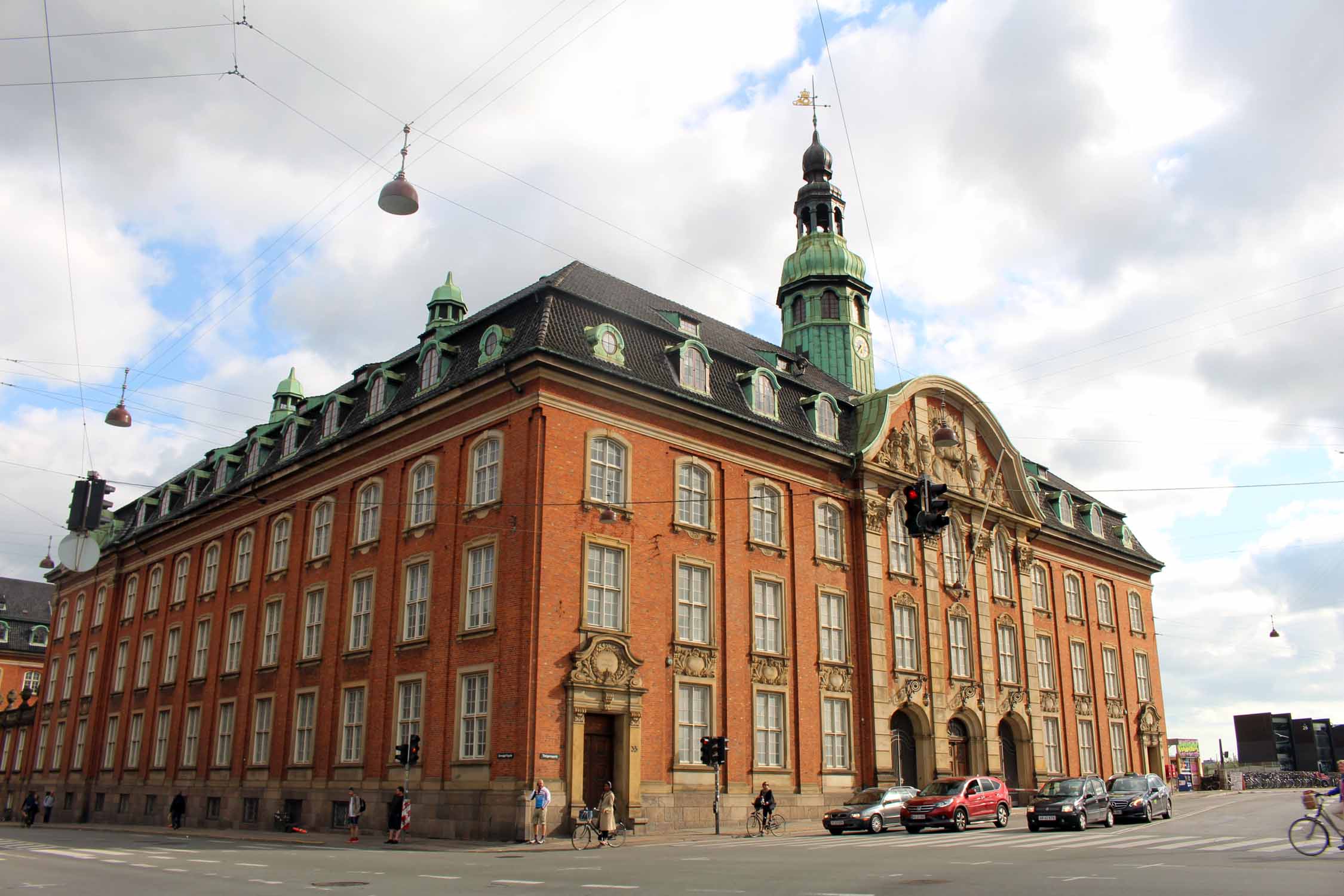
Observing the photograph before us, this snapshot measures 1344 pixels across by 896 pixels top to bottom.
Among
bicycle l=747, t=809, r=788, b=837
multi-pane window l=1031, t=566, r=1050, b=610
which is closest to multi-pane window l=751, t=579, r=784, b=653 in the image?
bicycle l=747, t=809, r=788, b=837

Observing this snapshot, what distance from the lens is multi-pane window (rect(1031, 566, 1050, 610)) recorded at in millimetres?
49719

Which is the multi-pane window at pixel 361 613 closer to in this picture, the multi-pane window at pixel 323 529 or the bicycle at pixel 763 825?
the multi-pane window at pixel 323 529

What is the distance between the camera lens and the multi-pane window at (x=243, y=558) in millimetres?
42812

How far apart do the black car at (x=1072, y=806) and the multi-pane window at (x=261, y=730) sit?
25.5 meters

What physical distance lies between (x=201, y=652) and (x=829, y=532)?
2631 centimetres

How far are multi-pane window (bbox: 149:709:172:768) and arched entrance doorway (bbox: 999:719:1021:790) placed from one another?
3469 cm

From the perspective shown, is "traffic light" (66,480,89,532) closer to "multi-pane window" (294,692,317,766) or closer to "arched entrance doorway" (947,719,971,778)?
"multi-pane window" (294,692,317,766)

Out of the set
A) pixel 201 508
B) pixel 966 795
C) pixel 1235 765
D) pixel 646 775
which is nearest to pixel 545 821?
pixel 646 775

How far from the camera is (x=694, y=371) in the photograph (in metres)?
35.2

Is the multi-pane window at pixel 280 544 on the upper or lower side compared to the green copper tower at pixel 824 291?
lower

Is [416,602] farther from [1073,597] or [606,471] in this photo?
[1073,597]

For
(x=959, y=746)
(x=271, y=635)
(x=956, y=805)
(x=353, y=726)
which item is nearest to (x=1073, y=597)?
(x=959, y=746)

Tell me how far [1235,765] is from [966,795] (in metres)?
78.8

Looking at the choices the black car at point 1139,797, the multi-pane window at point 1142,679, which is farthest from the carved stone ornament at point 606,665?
the multi-pane window at point 1142,679
